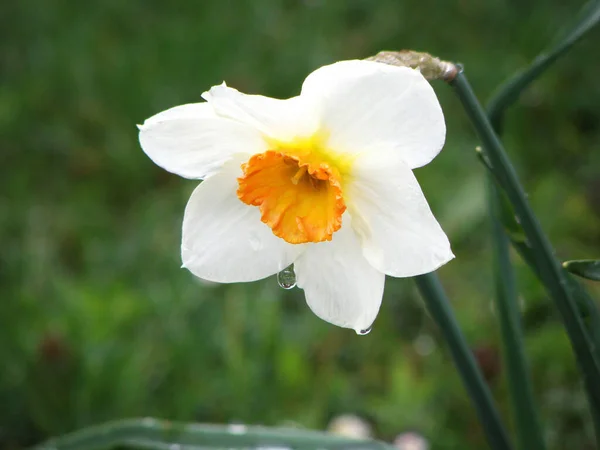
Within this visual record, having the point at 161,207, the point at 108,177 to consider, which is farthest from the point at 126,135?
the point at 161,207

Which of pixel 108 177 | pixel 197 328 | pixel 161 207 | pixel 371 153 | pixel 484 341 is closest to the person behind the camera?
pixel 371 153

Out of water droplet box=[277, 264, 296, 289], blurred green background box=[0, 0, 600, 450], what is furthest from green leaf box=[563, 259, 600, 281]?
blurred green background box=[0, 0, 600, 450]

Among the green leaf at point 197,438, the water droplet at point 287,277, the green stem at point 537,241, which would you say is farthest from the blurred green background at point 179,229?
the water droplet at point 287,277

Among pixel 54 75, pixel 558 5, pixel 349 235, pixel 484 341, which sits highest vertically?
pixel 54 75

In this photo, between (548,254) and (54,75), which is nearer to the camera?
(548,254)

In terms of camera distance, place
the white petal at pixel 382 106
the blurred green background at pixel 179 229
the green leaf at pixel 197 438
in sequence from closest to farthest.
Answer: the white petal at pixel 382 106 → the green leaf at pixel 197 438 → the blurred green background at pixel 179 229

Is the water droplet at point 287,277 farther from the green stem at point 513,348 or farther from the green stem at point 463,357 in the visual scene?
the green stem at point 513,348

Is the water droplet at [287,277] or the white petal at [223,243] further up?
the white petal at [223,243]

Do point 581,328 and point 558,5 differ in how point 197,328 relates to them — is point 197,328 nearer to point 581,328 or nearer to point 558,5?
point 581,328
